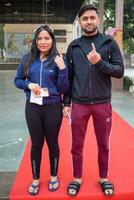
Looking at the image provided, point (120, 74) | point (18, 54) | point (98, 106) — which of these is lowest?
point (18, 54)

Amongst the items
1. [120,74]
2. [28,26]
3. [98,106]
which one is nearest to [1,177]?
[98,106]

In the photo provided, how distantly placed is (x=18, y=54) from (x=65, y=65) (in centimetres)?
2544

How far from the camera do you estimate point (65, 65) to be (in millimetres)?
4102

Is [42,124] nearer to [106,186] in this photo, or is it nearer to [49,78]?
[49,78]

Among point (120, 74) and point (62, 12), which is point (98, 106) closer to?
point (120, 74)

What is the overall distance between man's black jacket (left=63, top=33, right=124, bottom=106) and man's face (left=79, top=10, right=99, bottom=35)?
0.09m

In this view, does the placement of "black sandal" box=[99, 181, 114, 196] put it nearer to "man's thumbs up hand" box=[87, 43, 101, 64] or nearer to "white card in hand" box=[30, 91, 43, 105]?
"white card in hand" box=[30, 91, 43, 105]

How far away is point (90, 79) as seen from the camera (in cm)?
411

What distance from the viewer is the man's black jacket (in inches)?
161

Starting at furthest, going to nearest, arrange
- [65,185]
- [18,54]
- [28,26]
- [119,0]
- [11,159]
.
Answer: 1. [28,26]
2. [18,54]
3. [119,0]
4. [11,159]
5. [65,185]

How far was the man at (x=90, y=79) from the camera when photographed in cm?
409

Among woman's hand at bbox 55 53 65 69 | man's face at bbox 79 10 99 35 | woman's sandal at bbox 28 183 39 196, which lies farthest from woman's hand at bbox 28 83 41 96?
woman's sandal at bbox 28 183 39 196

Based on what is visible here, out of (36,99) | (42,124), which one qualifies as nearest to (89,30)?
(36,99)

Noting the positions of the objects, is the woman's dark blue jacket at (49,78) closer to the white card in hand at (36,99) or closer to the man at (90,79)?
the white card in hand at (36,99)
